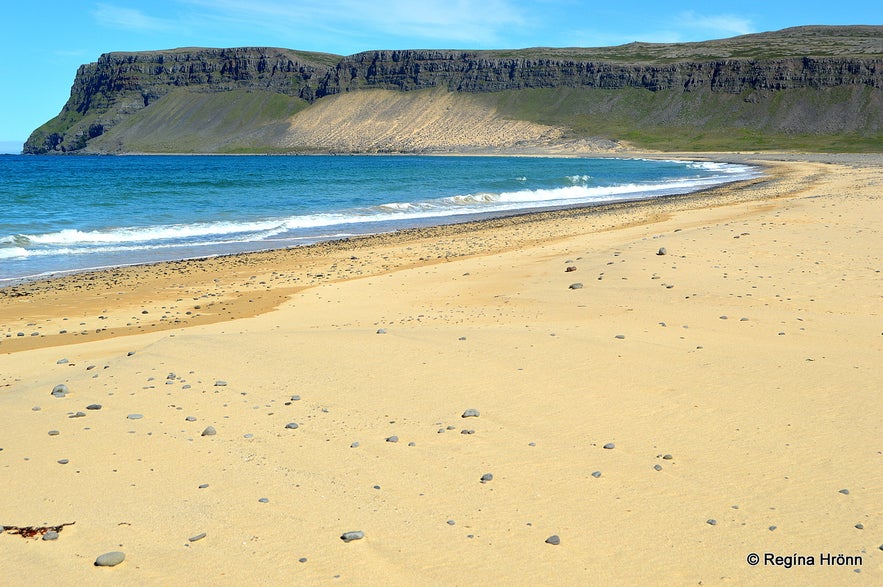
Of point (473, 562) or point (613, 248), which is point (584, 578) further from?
point (613, 248)

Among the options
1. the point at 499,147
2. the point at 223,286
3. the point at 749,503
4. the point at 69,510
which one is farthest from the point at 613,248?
the point at 499,147

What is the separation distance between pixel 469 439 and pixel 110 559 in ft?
8.83

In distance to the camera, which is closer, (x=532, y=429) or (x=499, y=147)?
(x=532, y=429)

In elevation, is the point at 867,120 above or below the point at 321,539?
above

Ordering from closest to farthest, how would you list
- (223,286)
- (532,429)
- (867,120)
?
1. (532,429)
2. (223,286)
3. (867,120)

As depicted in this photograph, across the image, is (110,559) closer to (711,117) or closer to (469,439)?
(469,439)

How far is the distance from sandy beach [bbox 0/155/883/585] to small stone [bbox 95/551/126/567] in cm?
7

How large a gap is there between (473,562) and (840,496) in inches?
96.0

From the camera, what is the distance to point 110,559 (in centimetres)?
445

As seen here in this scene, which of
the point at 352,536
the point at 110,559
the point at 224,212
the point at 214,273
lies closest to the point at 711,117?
the point at 224,212

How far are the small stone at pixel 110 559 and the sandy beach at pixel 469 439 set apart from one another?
0.07 m

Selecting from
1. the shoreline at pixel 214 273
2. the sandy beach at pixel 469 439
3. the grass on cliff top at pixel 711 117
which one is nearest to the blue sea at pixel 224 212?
the shoreline at pixel 214 273

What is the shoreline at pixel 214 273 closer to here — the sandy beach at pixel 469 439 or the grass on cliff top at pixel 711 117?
the sandy beach at pixel 469 439

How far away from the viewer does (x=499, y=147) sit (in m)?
175
